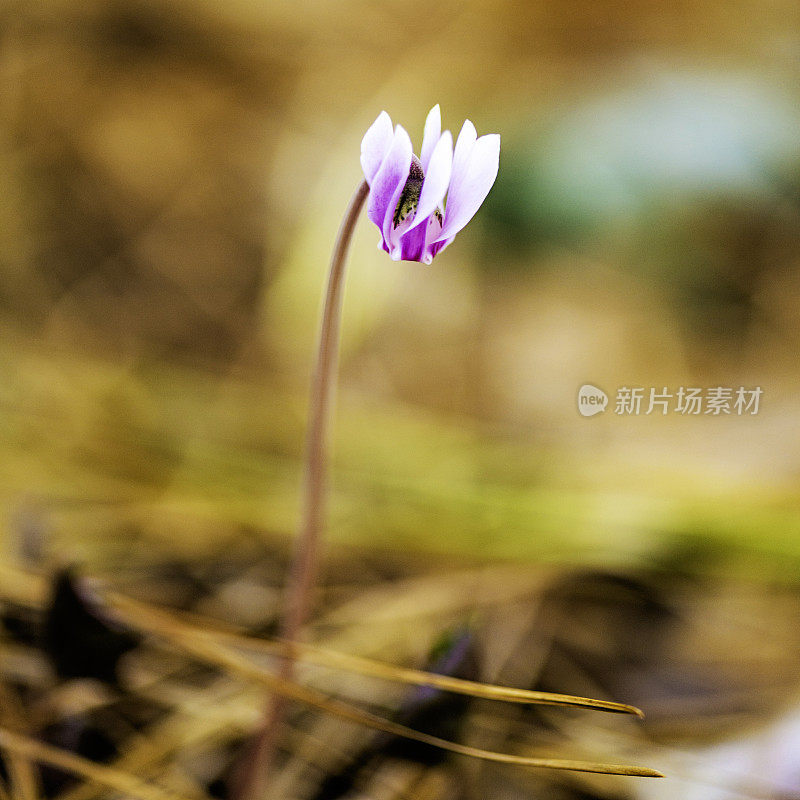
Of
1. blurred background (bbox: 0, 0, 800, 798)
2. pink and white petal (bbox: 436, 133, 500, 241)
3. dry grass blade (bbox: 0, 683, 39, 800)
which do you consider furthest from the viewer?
blurred background (bbox: 0, 0, 800, 798)

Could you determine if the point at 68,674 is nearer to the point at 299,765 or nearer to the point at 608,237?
the point at 299,765

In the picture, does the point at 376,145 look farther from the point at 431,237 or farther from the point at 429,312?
the point at 429,312

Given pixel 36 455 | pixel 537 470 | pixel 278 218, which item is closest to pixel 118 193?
pixel 278 218

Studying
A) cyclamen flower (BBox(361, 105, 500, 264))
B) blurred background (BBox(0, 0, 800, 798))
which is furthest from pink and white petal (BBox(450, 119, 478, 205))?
blurred background (BBox(0, 0, 800, 798))

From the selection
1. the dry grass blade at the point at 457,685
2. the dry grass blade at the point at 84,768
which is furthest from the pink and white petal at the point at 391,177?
the dry grass blade at the point at 84,768

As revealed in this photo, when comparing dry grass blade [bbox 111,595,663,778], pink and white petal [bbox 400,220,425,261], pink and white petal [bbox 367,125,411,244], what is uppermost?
pink and white petal [bbox 367,125,411,244]

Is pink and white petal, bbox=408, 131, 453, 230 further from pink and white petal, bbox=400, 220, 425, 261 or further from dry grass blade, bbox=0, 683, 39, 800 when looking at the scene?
dry grass blade, bbox=0, 683, 39, 800

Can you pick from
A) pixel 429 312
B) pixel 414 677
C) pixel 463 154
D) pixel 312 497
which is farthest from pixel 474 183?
pixel 429 312

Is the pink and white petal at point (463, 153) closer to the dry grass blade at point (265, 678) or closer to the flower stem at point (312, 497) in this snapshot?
the flower stem at point (312, 497)

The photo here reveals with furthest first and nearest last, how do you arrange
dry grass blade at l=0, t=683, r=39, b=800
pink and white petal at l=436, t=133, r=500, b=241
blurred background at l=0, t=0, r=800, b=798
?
1. blurred background at l=0, t=0, r=800, b=798
2. dry grass blade at l=0, t=683, r=39, b=800
3. pink and white petal at l=436, t=133, r=500, b=241
